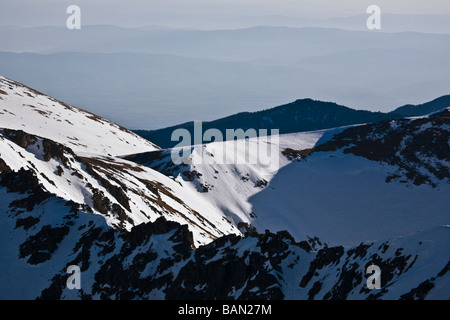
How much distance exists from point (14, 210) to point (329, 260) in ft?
164

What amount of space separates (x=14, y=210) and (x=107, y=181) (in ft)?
91.6

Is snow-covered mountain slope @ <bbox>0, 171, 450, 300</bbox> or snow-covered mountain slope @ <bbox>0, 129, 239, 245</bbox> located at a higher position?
snow-covered mountain slope @ <bbox>0, 129, 239, 245</bbox>

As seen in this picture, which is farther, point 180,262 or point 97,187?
point 97,187

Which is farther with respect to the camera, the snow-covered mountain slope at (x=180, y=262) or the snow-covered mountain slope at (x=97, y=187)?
the snow-covered mountain slope at (x=97, y=187)

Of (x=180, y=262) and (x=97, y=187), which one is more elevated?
(x=97, y=187)

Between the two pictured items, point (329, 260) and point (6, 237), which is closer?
point (329, 260)

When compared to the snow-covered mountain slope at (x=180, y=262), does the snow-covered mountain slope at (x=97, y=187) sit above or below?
above

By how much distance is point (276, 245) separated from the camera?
394ft

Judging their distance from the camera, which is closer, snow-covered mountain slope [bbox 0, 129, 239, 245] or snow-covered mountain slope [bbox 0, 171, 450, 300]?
snow-covered mountain slope [bbox 0, 171, 450, 300]
